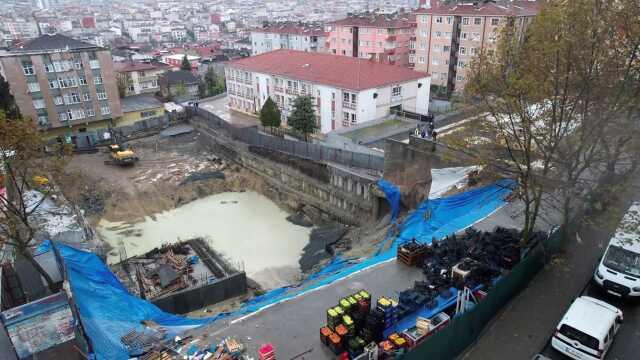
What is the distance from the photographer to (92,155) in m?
41.1

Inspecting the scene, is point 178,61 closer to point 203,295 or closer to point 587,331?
point 203,295

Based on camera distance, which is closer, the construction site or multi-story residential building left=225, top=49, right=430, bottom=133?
the construction site

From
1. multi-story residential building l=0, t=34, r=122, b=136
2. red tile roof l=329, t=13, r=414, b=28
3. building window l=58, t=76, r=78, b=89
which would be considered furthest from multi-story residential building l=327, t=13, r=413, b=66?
building window l=58, t=76, r=78, b=89

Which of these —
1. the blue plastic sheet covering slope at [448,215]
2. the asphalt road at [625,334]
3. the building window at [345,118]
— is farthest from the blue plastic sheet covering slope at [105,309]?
the building window at [345,118]

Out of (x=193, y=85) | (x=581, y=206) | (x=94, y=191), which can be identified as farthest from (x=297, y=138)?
(x=193, y=85)

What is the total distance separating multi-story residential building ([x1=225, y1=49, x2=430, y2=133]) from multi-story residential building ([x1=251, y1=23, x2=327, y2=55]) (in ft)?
74.7

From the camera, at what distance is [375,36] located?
53.7 m

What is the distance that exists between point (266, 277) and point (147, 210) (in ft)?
46.5

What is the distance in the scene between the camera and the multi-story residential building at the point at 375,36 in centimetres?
5297

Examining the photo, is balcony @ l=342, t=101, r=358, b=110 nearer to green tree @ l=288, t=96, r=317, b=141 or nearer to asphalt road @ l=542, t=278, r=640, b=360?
green tree @ l=288, t=96, r=317, b=141

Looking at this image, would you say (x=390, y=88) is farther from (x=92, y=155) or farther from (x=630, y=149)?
(x=92, y=155)

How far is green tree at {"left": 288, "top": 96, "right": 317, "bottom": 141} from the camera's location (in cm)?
3553

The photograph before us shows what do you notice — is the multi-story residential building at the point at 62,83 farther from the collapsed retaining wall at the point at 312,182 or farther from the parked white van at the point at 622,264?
the parked white van at the point at 622,264

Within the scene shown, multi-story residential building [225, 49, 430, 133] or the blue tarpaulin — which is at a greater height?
multi-story residential building [225, 49, 430, 133]
